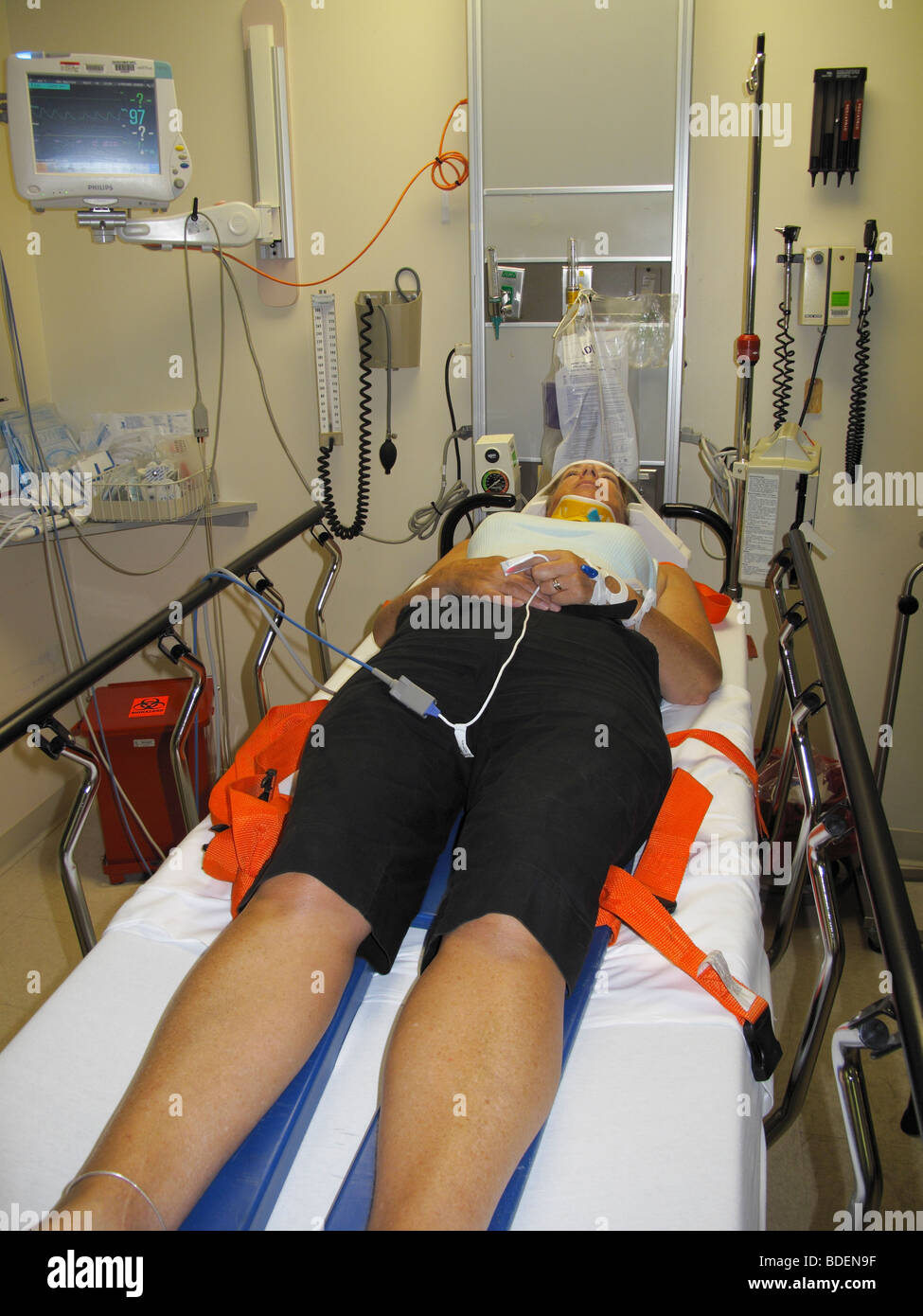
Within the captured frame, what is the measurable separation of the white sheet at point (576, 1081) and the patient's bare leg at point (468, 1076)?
0.09 meters

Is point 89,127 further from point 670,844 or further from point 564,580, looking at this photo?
point 670,844

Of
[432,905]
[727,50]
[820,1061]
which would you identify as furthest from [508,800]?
[727,50]

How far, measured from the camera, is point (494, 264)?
8.38 feet

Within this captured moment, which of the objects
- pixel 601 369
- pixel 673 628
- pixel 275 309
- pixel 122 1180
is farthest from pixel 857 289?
pixel 122 1180

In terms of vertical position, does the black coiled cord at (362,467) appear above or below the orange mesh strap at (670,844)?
above

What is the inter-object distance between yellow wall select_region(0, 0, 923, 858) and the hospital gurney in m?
1.76

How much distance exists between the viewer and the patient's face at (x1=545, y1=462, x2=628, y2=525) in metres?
2.12

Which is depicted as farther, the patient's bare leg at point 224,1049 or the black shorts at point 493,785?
the black shorts at point 493,785

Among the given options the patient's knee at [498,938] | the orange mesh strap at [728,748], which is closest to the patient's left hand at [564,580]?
the orange mesh strap at [728,748]

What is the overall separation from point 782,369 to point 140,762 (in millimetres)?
2256

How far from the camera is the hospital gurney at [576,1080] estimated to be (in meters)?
0.92

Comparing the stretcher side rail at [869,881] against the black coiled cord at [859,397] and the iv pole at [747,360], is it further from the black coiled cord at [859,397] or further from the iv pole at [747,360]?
the black coiled cord at [859,397]

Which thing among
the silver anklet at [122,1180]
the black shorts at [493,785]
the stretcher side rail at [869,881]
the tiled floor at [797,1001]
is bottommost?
the tiled floor at [797,1001]
